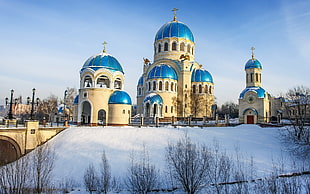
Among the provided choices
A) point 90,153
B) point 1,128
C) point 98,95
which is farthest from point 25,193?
point 98,95

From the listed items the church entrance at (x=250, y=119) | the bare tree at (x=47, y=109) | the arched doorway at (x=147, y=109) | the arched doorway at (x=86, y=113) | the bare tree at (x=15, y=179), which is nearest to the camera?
the bare tree at (x=15, y=179)

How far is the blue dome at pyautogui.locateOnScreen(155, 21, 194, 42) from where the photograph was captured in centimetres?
3838

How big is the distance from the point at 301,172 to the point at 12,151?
19.9 m

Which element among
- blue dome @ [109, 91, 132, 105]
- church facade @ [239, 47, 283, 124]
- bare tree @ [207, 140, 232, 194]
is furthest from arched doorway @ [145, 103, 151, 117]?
bare tree @ [207, 140, 232, 194]

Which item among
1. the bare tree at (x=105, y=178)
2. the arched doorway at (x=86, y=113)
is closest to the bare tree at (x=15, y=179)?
the bare tree at (x=105, y=178)

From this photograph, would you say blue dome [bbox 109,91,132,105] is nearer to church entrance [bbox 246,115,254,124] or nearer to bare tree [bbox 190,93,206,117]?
bare tree [bbox 190,93,206,117]

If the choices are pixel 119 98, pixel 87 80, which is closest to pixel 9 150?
pixel 119 98

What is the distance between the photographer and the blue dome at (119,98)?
26.1 meters

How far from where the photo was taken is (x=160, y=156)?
14953mm

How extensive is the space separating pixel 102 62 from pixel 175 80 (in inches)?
495

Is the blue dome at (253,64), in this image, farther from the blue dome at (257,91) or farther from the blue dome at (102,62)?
the blue dome at (102,62)

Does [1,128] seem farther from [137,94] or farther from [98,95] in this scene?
[137,94]

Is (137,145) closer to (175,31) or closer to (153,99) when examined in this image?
(153,99)

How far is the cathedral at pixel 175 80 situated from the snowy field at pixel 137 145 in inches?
504
